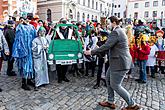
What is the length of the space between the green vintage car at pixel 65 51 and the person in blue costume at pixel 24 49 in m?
0.69

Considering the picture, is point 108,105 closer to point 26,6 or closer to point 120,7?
point 26,6

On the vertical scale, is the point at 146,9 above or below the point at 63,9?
above

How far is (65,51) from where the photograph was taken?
7250 millimetres

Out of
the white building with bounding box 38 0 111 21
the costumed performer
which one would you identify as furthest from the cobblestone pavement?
the white building with bounding box 38 0 111 21

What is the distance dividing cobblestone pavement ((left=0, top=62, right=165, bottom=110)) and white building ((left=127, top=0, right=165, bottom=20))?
192ft

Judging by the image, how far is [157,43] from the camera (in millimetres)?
8992

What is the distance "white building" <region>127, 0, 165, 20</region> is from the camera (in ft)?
212

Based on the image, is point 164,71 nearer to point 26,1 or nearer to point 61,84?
point 61,84

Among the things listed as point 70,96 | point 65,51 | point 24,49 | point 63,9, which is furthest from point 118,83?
point 63,9

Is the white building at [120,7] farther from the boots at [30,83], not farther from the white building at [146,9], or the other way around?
the boots at [30,83]

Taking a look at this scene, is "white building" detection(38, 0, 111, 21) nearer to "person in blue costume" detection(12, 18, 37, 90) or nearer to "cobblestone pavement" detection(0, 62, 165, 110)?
"cobblestone pavement" detection(0, 62, 165, 110)

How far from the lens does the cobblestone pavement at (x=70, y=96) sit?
5480 millimetres

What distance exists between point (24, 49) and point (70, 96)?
1.75 m

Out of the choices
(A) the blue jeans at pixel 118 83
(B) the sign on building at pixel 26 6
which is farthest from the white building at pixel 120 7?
(A) the blue jeans at pixel 118 83
